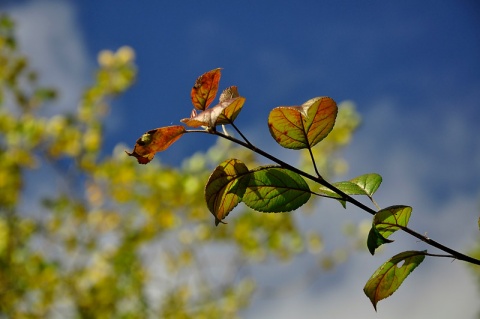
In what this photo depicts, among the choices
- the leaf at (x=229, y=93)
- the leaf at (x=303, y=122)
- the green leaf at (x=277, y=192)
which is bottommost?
the green leaf at (x=277, y=192)

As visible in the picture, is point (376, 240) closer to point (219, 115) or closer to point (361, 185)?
point (361, 185)

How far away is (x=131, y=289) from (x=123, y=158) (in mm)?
1585

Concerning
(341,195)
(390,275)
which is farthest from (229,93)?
(390,275)

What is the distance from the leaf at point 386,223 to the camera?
1.59ft

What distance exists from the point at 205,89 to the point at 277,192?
0.49 feet

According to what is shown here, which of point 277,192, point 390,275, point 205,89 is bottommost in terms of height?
point 390,275

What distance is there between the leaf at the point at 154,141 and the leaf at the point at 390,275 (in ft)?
0.94

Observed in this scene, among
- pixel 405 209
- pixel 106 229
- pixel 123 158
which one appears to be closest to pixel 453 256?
pixel 405 209

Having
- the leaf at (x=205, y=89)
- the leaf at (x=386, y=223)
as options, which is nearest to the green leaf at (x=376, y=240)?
the leaf at (x=386, y=223)

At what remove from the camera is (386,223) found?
20.2 inches

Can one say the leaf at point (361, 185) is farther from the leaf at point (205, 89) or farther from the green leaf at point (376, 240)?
the leaf at point (205, 89)

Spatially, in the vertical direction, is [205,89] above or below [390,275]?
above

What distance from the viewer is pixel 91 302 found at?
203 inches

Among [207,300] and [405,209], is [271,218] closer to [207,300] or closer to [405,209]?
[207,300]
